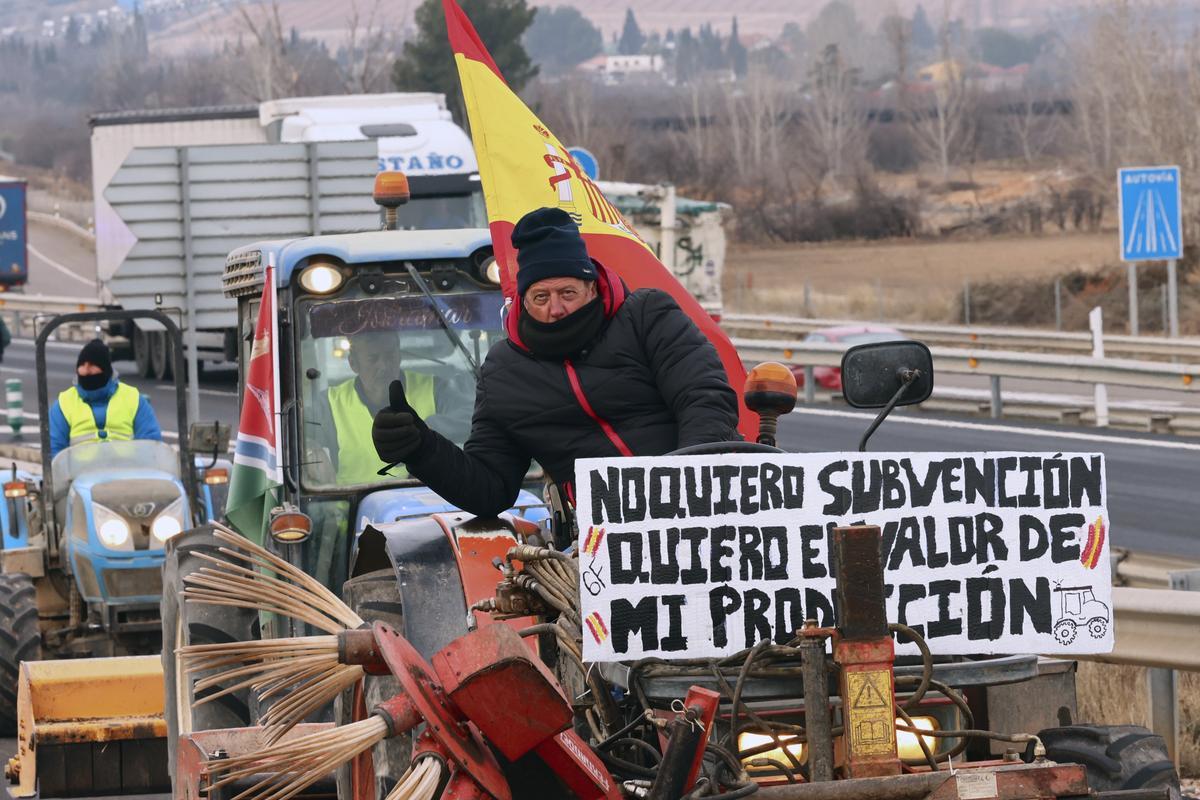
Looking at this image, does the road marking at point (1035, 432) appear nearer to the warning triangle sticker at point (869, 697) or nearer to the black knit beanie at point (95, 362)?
the black knit beanie at point (95, 362)

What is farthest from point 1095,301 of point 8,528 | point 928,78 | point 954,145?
point 928,78

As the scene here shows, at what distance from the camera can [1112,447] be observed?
2172 centimetres

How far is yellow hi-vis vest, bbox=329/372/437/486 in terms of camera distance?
755 centimetres

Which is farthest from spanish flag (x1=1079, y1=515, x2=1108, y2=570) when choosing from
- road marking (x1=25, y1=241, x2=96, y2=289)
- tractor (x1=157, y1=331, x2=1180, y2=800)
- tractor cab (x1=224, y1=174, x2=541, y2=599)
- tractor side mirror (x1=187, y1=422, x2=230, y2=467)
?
road marking (x1=25, y1=241, x2=96, y2=289)

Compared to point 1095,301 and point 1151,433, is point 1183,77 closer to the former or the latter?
point 1095,301

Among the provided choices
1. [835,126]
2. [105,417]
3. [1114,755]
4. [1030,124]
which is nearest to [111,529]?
[105,417]

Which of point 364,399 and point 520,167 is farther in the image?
point 520,167

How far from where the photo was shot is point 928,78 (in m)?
189

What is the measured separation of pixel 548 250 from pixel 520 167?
4187mm

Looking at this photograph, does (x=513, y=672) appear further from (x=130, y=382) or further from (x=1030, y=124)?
(x=1030, y=124)

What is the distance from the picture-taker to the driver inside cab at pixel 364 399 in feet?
24.8

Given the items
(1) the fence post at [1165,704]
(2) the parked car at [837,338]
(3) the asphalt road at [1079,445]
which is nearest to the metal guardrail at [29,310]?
(3) the asphalt road at [1079,445]

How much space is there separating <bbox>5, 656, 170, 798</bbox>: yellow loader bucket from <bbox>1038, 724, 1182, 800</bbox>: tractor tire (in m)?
4.90

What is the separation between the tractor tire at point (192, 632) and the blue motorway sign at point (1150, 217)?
19.9 m
